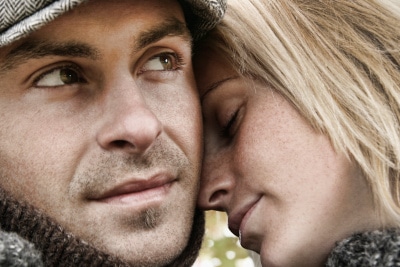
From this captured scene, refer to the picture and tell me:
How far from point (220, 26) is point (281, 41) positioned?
21cm

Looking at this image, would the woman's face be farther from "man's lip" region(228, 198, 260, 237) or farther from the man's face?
the man's face

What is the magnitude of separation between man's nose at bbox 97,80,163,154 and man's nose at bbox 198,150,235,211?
382mm

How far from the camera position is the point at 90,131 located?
235cm

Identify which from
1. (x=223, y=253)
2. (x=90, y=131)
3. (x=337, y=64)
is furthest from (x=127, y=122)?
(x=223, y=253)

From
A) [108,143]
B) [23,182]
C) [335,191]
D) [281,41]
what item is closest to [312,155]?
[335,191]

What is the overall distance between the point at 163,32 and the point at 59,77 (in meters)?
0.35

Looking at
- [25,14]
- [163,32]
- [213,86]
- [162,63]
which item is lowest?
[213,86]

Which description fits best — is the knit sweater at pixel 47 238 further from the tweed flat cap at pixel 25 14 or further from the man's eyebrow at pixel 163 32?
the man's eyebrow at pixel 163 32

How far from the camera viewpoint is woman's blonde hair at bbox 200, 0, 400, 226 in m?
2.47

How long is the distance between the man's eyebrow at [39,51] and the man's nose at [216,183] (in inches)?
24.6

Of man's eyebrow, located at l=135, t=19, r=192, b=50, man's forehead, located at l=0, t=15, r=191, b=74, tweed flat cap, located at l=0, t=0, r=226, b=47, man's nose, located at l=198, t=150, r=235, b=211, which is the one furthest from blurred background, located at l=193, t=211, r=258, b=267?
tweed flat cap, located at l=0, t=0, r=226, b=47

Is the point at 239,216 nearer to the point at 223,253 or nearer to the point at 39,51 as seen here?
the point at 39,51

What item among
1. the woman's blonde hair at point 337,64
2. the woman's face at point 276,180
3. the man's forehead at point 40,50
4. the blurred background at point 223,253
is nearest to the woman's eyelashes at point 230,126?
the woman's face at point 276,180

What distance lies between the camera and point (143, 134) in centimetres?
233
